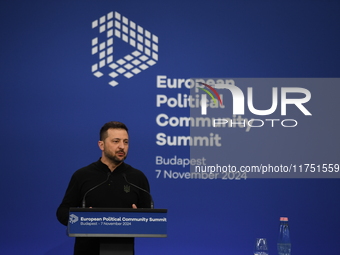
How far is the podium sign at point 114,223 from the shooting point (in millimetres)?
2664

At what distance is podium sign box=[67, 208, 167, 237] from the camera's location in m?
2.66

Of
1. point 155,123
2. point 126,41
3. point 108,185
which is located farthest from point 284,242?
point 126,41

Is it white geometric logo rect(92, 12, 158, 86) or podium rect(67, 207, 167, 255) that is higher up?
white geometric logo rect(92, 12, 158, 86)

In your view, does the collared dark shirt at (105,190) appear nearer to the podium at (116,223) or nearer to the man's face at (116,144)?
the man's face at (116,144)

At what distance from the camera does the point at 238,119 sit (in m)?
4.96

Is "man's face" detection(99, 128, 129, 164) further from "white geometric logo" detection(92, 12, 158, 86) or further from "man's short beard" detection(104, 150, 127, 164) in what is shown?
"white geometric logo" detection(92, 12, 158, 86)

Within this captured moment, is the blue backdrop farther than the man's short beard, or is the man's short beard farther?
the blue backdrop

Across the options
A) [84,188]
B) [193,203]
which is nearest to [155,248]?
[193,203]

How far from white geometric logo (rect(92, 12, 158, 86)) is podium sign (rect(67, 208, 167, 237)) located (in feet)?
8.05

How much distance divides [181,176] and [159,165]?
0.24m

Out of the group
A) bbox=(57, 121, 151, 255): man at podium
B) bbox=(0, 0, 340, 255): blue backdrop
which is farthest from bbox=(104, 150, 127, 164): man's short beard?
bbox=(0, 0, 340, 255): blue backdrop

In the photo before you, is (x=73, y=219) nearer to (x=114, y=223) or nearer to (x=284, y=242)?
(x=114, y=223)

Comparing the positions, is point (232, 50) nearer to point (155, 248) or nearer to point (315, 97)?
point (315, 97)

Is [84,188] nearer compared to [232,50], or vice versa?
[84,188]
